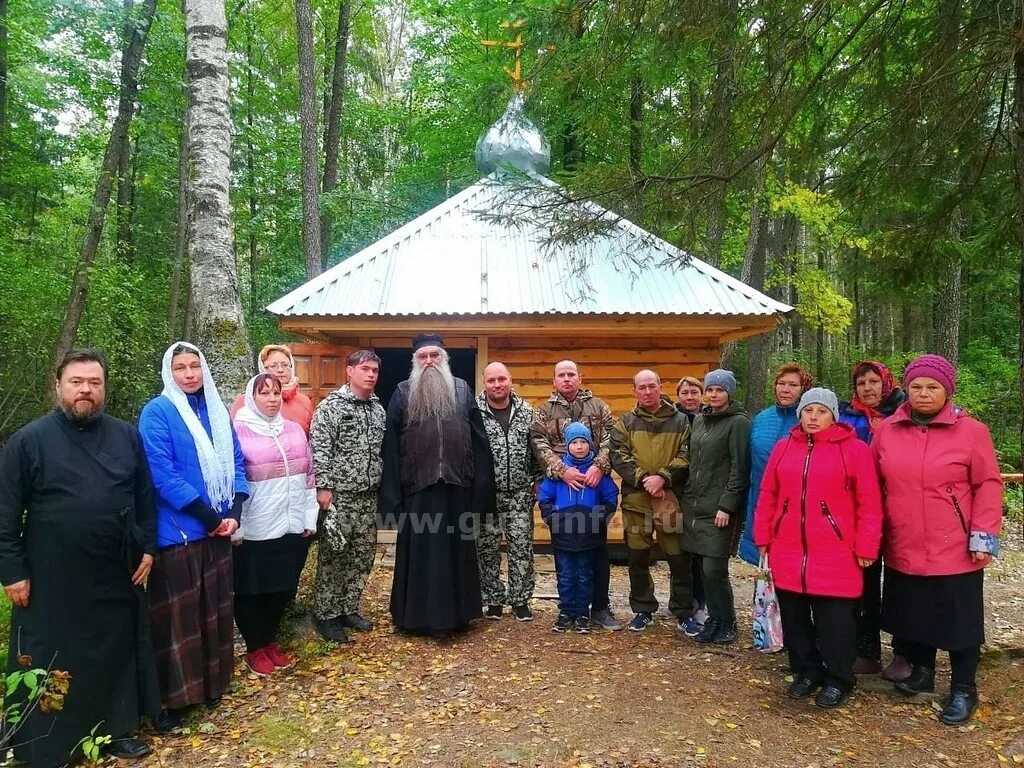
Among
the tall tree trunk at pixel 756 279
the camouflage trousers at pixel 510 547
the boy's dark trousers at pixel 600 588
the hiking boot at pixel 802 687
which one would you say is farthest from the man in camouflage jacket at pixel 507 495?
the tall tree trunk at pixel 756 279

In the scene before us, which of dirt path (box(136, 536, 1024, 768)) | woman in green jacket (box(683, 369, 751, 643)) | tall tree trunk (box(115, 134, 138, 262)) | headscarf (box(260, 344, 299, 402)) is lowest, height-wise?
dirt path (box(136, 536, 1024, 768))

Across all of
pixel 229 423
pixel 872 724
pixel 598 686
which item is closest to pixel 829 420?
pixel 872 724

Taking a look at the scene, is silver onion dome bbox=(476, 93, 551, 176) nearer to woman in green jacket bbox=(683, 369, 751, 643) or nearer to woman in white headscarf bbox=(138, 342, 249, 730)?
woman in green jacket bbox=(683, 369, 751, 643)

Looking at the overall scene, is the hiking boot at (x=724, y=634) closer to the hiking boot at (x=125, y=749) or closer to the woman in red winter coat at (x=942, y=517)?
the woman in red winter coat at (x=942, y=517)

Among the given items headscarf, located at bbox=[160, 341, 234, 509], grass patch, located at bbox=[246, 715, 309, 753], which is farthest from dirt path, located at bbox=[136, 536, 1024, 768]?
headscarf, located at bbox=[160, 341, 234, 509]

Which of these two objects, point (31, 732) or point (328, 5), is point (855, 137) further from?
point (328, 5)

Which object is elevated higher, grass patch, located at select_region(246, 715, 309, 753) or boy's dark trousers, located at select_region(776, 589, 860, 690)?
boy's dark trousers, located at select_region(776, 589, 860, 690)

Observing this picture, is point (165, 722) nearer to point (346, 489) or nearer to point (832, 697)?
point (346, 489)

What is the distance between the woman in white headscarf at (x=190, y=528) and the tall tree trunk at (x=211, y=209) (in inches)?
73.8

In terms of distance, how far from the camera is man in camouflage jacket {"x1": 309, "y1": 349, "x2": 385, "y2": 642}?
4.32 metres

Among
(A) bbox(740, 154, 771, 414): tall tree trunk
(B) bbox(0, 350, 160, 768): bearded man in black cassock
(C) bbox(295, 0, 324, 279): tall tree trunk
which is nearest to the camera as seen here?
(B) bbox(0, 350, 160, 768): bearded man in black cassock

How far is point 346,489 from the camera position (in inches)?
171

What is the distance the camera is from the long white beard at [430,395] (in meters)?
4.52

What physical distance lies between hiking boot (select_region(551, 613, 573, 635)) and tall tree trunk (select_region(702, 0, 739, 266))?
319 centimetres
